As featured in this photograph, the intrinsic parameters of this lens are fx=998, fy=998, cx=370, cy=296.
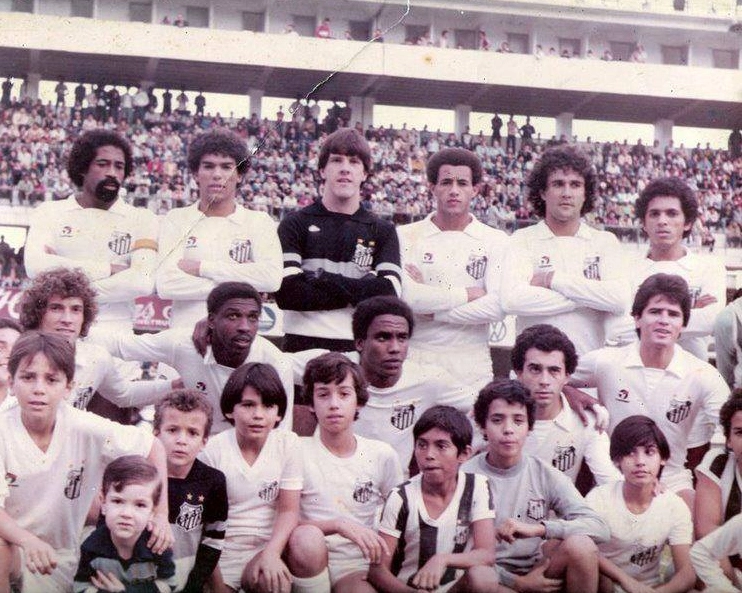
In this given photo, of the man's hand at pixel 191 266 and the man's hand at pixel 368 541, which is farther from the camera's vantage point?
the man's hand at pixel 191 266

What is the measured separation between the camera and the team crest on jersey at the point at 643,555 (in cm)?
469

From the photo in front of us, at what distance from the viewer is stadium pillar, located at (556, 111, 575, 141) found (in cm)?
762

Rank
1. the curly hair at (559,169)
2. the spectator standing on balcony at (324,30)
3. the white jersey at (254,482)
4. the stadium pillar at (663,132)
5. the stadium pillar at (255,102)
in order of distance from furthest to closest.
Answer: the stadium pillar at (663,132), the stadium pillar at (255,102), the spectator standing on balcony at (324,30), the curly hair at (559,169), the white jersey at (254,482)

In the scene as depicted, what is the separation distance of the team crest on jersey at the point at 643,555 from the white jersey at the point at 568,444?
1.53ft

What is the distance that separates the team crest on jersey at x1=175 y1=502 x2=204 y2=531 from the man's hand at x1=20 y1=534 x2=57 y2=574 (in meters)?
0.61

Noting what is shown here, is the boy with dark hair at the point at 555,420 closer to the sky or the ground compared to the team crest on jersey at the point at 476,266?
closer to the ground

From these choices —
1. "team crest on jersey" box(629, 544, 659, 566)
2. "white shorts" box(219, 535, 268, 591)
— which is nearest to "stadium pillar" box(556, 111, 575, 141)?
"team crest on jersey" box(629, 544, 659, 566)

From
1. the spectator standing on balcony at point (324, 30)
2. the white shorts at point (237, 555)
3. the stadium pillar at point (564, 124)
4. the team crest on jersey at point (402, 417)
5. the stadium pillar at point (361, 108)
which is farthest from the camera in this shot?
the stadium pillar at point (564, 124)

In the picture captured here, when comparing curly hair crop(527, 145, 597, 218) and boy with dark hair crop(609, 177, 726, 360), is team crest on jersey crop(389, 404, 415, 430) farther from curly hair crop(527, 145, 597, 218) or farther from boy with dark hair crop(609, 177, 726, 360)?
curly hair crop(527, 145, 597, 218)

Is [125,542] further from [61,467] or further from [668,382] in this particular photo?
[668,382]

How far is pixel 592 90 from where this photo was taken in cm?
759

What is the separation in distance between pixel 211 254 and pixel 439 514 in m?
2.15

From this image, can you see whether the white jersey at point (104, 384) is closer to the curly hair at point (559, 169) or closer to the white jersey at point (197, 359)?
the white jersey at point (197, 359)

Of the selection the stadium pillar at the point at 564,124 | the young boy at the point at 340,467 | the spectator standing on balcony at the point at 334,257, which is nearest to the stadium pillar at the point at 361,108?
the stadium pillar at the point at 564,124
